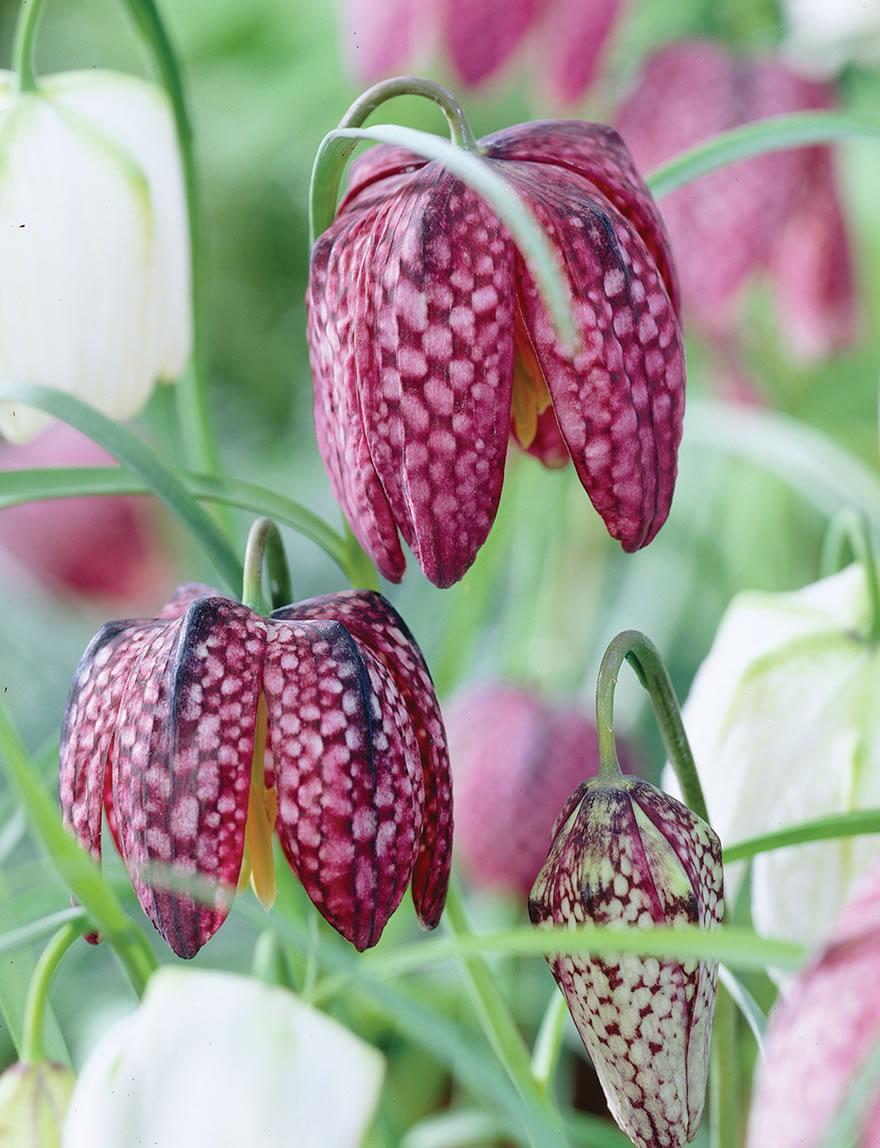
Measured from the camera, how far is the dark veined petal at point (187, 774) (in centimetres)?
47

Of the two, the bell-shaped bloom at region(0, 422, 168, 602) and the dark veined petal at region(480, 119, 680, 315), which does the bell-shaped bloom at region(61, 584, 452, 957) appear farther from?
the bell-shaped bloom at region(0, 422, 168, 602)

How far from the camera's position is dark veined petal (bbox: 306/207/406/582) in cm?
50

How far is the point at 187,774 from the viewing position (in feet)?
1.54

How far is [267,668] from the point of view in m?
0.49

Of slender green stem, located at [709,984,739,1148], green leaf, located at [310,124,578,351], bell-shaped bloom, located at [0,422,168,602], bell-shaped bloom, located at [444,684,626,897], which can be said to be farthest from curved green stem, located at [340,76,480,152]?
bell-shaped bloom, located at [0,422,168,602]

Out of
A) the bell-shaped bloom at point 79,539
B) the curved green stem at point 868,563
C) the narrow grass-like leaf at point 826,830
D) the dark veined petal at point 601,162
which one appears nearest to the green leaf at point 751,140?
the dark veined petal at point 601,162

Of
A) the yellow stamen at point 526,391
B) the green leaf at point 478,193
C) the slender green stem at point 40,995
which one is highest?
the green leaf at point 478,193

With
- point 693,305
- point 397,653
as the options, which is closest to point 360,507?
point 397,653

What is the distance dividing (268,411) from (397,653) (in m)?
1.89

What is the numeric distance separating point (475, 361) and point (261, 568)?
12 centimetres

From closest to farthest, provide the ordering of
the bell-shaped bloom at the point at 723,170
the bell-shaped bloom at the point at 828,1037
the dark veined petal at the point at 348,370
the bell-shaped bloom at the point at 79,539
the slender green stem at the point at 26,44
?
the bell-shaped bloom at the point at 828,1037, the dark veined petal at the point at 348,370, the slender green stem at the point at 26,44, the bell-shaped bloom at the point at 723,170, the bell-shaped bloom at the point at 79,539

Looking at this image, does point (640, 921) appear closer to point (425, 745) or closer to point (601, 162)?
point (425, 745)

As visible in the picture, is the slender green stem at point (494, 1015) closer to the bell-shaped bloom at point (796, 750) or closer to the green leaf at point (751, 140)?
the bell-shaped bloom at point (796, 750)

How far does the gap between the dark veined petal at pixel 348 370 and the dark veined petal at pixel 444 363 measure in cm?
1
